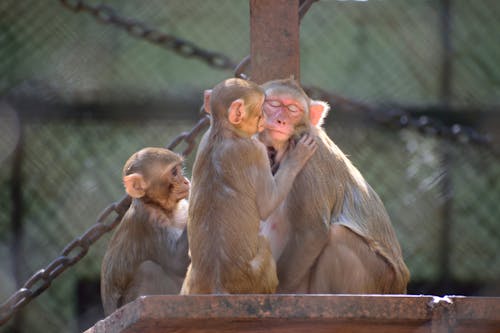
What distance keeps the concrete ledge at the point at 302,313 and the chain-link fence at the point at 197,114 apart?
3.06m

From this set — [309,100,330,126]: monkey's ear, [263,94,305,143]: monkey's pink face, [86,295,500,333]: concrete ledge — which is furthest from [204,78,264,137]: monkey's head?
[86,295,500,333]: concrete ledge

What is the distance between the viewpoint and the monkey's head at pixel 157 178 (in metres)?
5.77

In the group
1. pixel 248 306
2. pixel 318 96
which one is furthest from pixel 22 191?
pixel 248 306

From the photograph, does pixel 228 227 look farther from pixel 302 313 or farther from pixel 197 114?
pixel 197 114

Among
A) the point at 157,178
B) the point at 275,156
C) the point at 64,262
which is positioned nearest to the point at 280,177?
the point at 275,156

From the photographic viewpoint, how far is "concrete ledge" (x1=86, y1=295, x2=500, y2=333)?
152 inches

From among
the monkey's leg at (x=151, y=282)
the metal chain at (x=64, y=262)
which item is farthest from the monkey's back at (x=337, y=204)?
the metal chain at (x=64, y=262)

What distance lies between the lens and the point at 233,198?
463 cm

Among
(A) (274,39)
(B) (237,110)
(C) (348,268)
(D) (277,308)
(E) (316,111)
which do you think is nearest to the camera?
(D) (277,308)

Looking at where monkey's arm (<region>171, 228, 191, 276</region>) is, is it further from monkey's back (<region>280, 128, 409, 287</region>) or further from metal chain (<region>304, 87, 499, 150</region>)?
metal chain (<region>304, 87, 499, 150</region>)

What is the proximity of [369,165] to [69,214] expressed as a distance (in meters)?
1.98

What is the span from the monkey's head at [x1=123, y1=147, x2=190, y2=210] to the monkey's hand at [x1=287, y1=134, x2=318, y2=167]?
0.97 m

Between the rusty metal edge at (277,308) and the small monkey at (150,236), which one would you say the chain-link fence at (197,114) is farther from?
the rusty metal edge at (277,308)

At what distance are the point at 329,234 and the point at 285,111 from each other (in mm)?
604
